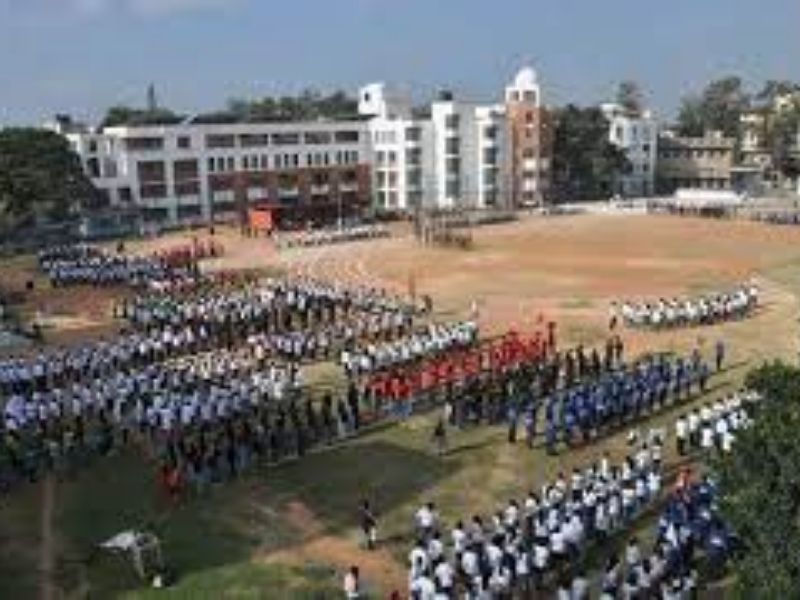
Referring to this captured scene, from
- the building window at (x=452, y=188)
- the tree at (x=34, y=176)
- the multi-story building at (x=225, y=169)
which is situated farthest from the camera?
the building window at (x=452, y=188)

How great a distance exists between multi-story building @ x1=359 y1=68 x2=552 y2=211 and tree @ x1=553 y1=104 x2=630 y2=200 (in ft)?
6.04

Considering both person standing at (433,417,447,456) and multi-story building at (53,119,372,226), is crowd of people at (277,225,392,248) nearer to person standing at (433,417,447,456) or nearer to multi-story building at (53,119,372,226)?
multi-story building at (53,119,372,226)

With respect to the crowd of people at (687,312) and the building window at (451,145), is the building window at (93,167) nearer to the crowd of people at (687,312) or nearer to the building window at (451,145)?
the building window at (451,145)

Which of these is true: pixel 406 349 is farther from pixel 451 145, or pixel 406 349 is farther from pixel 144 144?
pixel 451 145

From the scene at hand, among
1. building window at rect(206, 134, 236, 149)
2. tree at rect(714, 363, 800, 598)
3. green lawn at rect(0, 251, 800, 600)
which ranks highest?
building window at rect(206, 134, 236, 149)

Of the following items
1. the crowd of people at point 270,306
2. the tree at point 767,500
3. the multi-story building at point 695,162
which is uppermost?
the multi-story building at point 695,162

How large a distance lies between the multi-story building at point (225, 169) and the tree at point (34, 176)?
603cm

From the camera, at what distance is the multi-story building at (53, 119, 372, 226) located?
97.6 metres

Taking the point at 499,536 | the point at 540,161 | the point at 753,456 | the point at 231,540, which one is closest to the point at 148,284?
the point at 231,540

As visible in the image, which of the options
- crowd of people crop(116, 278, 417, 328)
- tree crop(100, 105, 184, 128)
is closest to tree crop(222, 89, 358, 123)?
tree crop(100, 105, 184, 128)

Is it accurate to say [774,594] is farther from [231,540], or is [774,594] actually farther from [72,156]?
[72,156]

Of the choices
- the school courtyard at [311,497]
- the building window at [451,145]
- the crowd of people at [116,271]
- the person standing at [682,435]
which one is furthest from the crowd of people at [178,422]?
the building window at [451,145]

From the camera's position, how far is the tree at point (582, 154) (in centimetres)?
11794

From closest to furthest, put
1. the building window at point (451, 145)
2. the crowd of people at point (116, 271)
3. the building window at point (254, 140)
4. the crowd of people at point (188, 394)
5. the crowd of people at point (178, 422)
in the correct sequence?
the crowd of people at point (178, 422), the crowd of people at point (188, 394), the crowd of people at point (116, 271), the building window at point (254, 140), the building window at point (451, 145)
